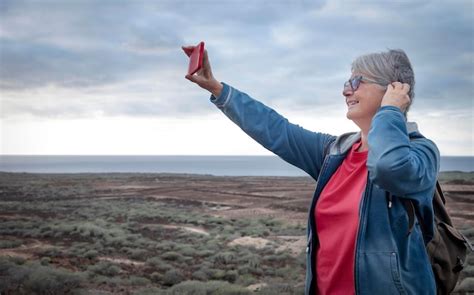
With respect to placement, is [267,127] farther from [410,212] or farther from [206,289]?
[206,289]

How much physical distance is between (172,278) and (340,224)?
28.7ft

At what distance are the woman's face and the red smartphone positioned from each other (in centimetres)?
61

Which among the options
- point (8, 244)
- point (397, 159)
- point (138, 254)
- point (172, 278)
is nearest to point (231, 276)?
point (172, 278)

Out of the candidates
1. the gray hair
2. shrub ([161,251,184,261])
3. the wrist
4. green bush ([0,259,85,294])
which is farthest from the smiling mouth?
shrub ([161,251,184,261])

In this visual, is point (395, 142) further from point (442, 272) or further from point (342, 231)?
point (442, 272)

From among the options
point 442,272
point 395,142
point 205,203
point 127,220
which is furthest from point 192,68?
point 205,203

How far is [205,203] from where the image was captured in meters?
28.2

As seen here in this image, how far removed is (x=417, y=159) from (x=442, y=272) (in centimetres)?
51

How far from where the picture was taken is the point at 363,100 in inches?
74.5

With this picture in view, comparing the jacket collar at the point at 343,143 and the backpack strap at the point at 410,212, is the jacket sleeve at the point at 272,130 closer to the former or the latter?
the jacket collar at the point at 343,143

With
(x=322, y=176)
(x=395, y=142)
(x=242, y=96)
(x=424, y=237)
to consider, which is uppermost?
(x=242, y=96)

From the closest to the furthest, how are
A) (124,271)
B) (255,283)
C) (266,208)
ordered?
(255,283), (124,271), (266,208)

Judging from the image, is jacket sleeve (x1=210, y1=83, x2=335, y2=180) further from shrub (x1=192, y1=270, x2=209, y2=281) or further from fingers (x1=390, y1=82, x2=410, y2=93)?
shrub (x1=192, y1=270, x2=209, y2=281)

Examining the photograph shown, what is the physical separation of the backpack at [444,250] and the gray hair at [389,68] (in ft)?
1.40
